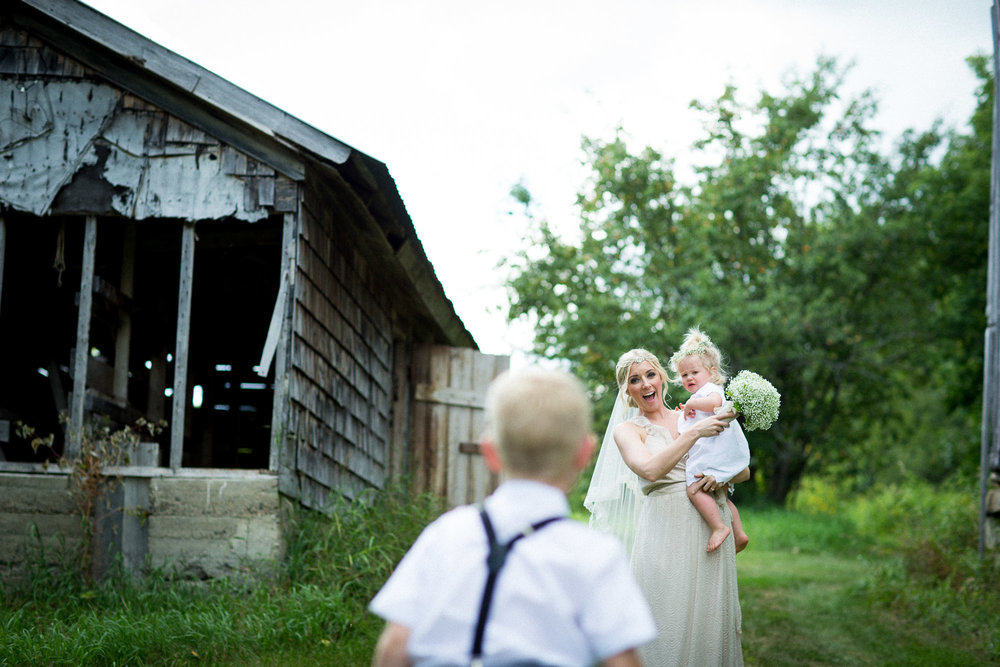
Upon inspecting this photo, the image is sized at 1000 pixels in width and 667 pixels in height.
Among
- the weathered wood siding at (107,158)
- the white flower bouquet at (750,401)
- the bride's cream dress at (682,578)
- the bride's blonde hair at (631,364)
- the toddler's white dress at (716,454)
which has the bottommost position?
the bride's cream dress at (682,578)

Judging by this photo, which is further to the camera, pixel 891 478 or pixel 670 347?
pixel 891 478

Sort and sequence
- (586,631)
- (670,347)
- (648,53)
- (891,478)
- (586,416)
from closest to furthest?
(586,631) < (586,416) < (670,347) < (648,53) < (891,478)

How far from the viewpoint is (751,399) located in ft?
14.0

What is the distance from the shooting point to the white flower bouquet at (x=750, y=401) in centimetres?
426

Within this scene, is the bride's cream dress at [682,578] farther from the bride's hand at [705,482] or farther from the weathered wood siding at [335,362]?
the weathered wood siding at [335,362]

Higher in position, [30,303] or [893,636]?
[30,303]

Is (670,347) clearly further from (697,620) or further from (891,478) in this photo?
(891,478)

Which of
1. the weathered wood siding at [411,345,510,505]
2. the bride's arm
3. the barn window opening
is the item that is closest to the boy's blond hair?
the bride's arm

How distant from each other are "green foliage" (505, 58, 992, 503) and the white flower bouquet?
38.8 ft

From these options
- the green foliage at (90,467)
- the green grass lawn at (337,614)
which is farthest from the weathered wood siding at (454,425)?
the green foliage at (90,467)

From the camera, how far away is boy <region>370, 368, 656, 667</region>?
→ 6.17 ft

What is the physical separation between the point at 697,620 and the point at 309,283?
415cm

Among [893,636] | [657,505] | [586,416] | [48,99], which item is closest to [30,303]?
[48,99]

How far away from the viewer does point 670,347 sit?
16.5 metres
